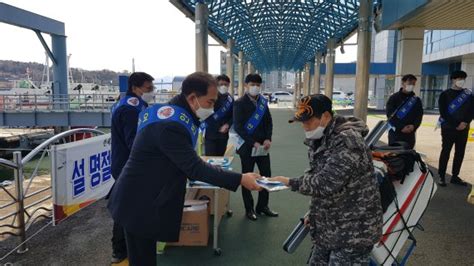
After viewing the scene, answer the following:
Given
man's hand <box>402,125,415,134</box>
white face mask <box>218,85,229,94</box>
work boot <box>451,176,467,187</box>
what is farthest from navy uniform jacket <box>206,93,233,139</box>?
work boot <box>451,176,467,187</box>

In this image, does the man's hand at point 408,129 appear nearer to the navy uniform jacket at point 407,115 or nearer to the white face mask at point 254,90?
the navy uniform jacket at point 407,115

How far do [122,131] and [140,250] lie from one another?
4.42 ft

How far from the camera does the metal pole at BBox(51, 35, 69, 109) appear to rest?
79.6 feet

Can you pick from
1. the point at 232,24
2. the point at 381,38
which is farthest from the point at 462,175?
the point at 381,38

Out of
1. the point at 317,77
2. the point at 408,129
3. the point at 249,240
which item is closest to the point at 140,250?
the point at 249,240

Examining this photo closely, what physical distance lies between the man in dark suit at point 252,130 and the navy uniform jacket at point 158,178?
2.56 meters

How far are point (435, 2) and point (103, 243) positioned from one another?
6.91m

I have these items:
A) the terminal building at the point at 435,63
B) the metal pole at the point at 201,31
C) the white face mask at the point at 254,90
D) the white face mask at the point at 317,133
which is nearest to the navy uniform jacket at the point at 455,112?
the white face mask at the point at 254,90

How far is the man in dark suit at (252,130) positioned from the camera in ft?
15.0

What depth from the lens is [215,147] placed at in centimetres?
533

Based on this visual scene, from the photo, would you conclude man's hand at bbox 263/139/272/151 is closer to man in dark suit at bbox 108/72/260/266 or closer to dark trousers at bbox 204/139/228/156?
dark trousers at bbox 204/139/228/156

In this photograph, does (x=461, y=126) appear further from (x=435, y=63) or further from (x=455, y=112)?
(x=435, y=63)

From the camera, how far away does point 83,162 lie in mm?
4500

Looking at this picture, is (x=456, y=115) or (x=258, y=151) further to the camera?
(x=456, y=115)
